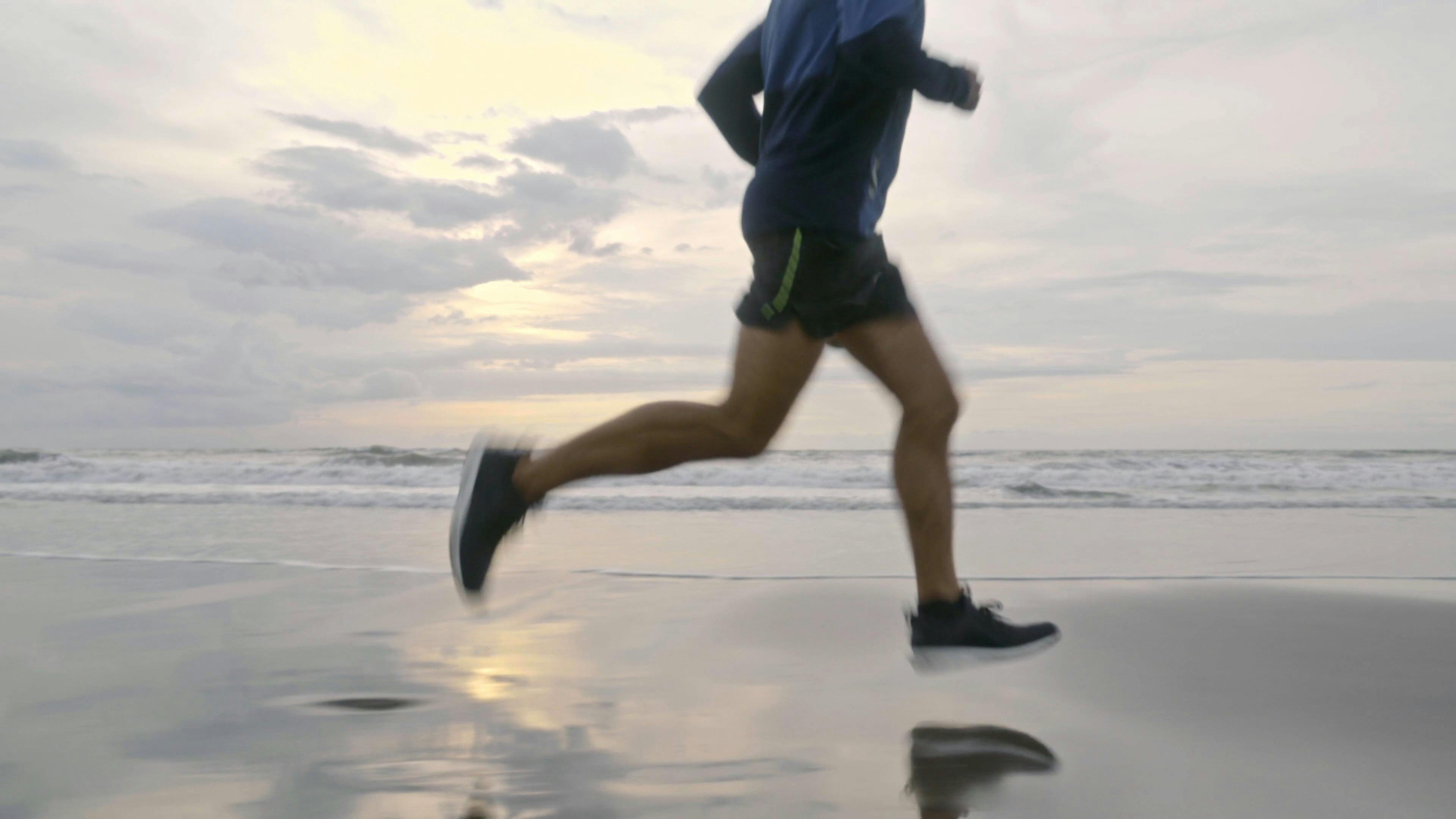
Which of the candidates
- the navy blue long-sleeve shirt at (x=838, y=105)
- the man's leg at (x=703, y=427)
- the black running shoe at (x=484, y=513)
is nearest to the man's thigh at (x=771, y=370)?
the man's leg at (x=703, y=427)

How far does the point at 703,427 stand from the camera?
97.0 inches

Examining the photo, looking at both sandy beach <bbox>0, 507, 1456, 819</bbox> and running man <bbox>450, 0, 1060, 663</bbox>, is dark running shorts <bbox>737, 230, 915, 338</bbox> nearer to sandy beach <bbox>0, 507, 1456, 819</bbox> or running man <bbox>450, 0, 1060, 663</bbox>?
running man <bbox>450, 0, 1060, 663</bbox>

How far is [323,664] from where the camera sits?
103 inches

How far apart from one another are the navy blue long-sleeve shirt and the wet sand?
1050mm

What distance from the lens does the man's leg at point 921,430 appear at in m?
2.36

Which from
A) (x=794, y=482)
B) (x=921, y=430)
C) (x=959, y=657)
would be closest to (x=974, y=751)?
(x=959, y=657)

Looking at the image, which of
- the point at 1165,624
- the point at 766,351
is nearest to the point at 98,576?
the point at 766,351

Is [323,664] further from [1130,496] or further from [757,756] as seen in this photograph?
[1130,496]

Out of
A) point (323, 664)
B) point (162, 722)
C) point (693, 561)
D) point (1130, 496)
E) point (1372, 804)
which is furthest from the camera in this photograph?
point (1130, 496)

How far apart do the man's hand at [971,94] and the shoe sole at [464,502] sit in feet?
4.66

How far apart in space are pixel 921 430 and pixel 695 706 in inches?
30.7

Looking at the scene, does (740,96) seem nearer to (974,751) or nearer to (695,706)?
(695,706)

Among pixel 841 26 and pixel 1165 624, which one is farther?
pixel 1165 624

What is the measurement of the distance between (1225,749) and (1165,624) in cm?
119
